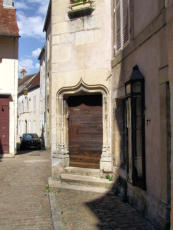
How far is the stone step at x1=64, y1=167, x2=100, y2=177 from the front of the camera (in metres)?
8.20

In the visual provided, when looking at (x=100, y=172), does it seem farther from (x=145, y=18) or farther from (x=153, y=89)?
(x=145, y=18)

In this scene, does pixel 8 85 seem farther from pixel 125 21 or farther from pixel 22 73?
pixel 22 73

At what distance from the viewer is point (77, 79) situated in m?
8.55

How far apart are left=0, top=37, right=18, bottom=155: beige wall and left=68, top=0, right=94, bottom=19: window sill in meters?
9.04

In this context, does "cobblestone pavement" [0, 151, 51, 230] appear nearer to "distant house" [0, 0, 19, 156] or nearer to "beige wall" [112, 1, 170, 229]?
"beige wall" [112, 1, 170, 229]

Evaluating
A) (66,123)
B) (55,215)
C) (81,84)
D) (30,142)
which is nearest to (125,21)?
(81,84)

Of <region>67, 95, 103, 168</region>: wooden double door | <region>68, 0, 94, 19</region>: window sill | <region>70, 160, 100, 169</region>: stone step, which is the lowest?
<region>70, 160, 100, 169</region>: stone step

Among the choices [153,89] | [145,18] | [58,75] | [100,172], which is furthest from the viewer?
[58,75]

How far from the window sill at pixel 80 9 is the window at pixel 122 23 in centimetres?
97

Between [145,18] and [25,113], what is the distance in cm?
2968

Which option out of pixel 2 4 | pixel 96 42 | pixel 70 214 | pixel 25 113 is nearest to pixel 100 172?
pixel 70 214

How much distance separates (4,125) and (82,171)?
31.5 feet

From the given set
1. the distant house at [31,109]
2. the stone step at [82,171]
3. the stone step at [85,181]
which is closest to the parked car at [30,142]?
the distant house at [31,109]

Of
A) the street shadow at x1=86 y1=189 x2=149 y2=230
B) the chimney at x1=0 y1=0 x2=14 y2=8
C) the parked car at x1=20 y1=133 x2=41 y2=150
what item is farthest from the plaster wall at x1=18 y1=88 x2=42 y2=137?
the street shadow at x1=86 y1=189 x2=149 y2=230
